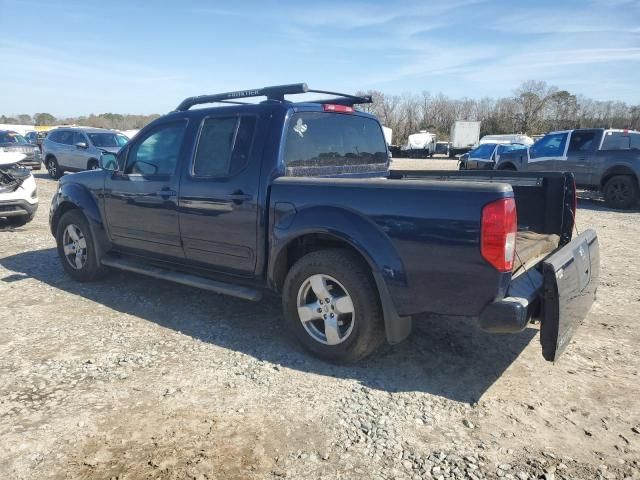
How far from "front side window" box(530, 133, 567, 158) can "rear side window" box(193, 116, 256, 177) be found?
416 inches

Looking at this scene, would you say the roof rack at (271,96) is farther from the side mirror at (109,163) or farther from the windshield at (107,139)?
the windshield at (107,139)

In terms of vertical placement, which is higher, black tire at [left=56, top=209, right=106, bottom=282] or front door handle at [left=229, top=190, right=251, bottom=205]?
front door handle at [left=229, top=190, right=251, bottom=205]

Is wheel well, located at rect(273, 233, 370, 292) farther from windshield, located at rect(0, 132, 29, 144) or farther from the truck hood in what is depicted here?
windshield, located at rect(0, 132, 29, 144)

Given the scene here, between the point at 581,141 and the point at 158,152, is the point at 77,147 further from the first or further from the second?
the point at 581,141

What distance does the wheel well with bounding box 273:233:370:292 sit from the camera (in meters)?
3.60

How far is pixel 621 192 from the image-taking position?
37.2 feet

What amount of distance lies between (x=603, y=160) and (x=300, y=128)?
10060mm

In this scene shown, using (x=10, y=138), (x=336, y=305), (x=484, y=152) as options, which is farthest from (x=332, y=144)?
(x=10, y=138)

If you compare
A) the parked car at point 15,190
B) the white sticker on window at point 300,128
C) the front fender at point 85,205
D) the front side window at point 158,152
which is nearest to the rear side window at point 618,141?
the white sticker on window at point 300,128

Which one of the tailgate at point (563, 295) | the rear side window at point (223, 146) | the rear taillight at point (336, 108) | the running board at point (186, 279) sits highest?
the rear taillight at point (336, 108)

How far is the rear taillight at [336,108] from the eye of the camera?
4230 mm

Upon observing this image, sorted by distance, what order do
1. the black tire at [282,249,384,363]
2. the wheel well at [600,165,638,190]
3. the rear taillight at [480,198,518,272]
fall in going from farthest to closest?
the wheel well at [600,165,638,190] → the black tire at [282,249,384,363] → the rear taillight at [480,198,518,272]

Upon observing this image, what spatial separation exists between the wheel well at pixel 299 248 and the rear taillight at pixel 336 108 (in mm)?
1249

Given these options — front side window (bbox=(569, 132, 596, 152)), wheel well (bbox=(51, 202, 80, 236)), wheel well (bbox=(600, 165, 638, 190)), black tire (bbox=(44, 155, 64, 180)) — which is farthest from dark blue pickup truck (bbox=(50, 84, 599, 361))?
black tire (bbox=(44, 155, 64, 180))
